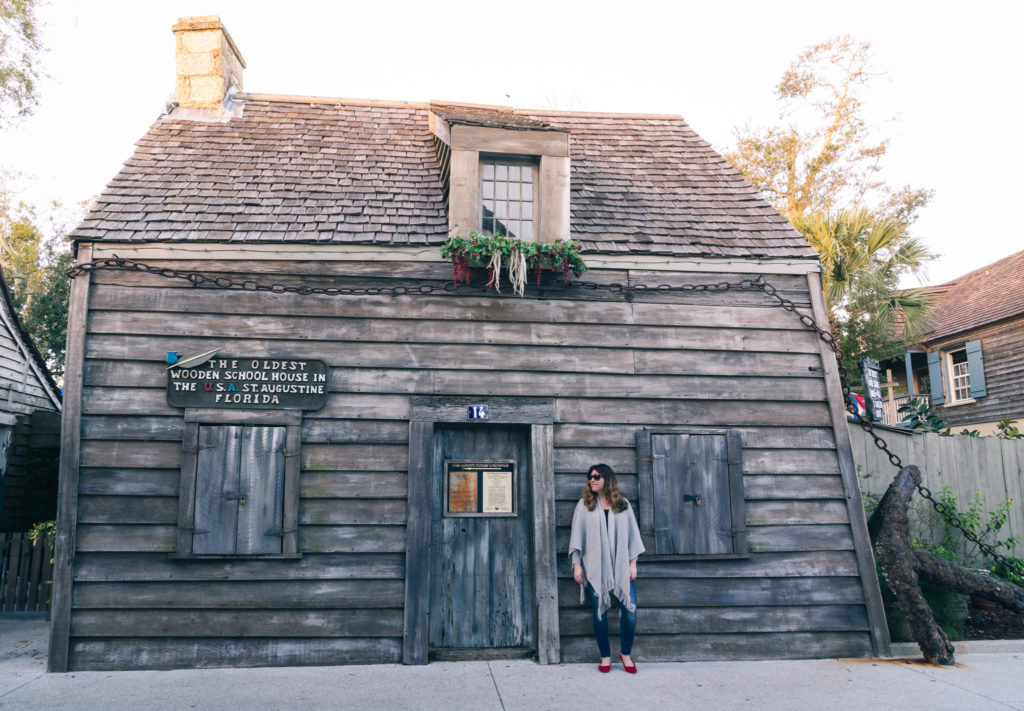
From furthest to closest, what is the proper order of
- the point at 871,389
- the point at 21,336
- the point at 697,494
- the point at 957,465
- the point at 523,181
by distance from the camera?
the point at 21,336
the point at 957,465
the point at 871,389
the point at 523,181
the point at 697,494

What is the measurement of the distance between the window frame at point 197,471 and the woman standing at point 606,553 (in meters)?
2.49

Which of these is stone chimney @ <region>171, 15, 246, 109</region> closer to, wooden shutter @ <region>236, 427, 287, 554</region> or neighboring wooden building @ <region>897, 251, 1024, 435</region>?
wooden shutter @ <region>236, 427, 287, 554</region>

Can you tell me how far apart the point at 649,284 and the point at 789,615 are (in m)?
3.43

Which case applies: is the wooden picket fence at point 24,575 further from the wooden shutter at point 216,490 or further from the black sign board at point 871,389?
the black sign board at point 871,389

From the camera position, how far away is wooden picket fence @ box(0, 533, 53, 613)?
29.8 ft

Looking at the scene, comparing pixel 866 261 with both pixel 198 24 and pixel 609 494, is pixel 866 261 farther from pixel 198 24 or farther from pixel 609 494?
pixel 198 24

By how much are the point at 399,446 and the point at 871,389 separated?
17.7 ft

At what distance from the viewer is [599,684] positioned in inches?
234

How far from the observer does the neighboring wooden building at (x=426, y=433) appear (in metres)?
6.48

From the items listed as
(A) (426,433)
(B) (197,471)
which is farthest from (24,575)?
(A) (426,433)

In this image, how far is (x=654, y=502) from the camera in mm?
7004

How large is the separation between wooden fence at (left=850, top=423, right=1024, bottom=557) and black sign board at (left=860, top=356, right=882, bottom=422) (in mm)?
847

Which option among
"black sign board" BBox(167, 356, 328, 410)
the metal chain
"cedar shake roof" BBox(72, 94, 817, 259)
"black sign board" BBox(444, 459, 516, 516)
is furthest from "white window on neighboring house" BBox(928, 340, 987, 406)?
"black sign board" BBox(167, 356, 328, 410)

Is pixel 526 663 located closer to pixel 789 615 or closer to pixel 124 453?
pixel 789 615
